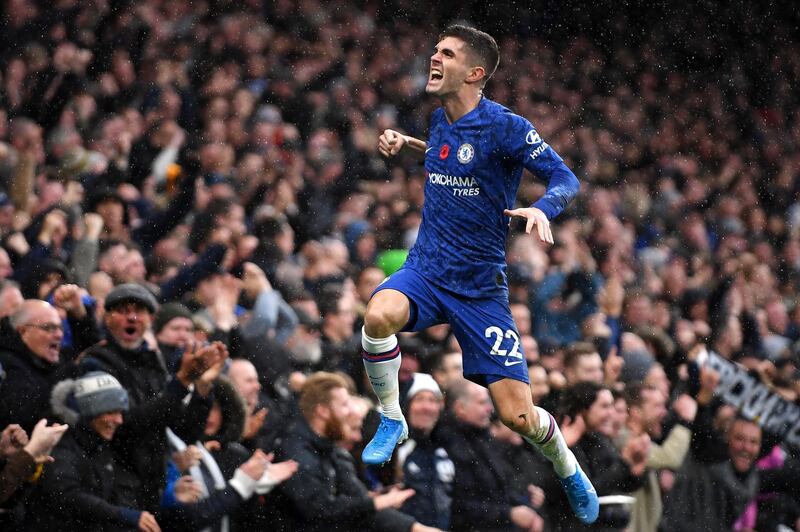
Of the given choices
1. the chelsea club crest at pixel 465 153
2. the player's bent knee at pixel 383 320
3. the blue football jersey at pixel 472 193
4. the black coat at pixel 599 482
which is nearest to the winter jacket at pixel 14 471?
the player's bent knee at pixel 383 320

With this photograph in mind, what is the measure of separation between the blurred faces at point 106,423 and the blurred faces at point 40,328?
0.41m

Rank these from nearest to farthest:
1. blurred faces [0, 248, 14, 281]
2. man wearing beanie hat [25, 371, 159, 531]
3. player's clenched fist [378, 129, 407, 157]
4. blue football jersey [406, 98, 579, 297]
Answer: blue football jersey [406, 98, 579, 297] → player's clenched fist [378, 129, 407, 157] → man wearing beanie hat [25, 371, 159, 531] → blurred faces [0, 248, 14, 281]

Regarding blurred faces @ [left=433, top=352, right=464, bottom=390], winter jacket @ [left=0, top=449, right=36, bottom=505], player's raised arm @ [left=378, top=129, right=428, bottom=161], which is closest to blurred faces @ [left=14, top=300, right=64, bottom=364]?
winter jacket @ [left=0, top=449, right=36, bottom=505]

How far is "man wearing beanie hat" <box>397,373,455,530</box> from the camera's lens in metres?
7.67

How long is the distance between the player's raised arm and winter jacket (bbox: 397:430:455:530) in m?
2.16

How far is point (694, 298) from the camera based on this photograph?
12484 mm

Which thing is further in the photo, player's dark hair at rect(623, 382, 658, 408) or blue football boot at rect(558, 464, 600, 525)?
player's dark hair at rect(623, 382, 658, 408)

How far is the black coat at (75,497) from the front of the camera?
21.7 ft

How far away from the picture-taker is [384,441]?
598cm

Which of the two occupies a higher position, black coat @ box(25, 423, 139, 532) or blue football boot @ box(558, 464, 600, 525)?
blue football boot @ box(558, 464, 600, 525)

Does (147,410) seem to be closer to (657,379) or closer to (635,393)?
(635,393)

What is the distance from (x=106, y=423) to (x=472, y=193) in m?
2.34

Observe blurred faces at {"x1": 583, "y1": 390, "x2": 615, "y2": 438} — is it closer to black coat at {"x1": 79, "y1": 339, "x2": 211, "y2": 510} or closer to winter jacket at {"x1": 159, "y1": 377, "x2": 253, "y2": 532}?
winter jacket at {"x1": 159, "y1": 377, "x2": 253, "y2": 532}

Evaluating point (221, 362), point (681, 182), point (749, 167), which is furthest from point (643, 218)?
point (221, 362)
